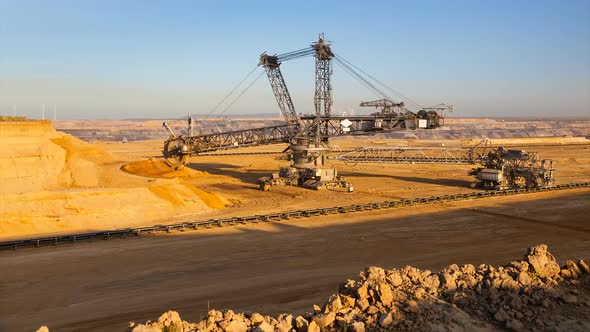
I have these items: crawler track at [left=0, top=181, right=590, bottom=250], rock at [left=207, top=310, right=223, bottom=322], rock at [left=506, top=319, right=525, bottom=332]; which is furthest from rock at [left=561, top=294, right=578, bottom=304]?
crawler track at [left=0, top=181, right=590, bottom=250]

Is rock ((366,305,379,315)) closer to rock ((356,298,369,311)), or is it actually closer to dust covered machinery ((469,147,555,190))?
rock ((356,298,369,311))

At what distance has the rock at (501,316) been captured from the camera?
11.1 m

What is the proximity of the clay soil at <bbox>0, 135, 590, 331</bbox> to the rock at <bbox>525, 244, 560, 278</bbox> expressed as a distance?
6.31 metres

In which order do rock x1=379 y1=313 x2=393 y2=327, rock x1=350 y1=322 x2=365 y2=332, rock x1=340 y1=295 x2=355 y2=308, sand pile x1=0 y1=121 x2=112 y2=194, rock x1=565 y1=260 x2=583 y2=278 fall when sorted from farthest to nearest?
sand pile x1=0 y1=121 x2=112 y2=194, rock x1=565 y1=260 x2=583 y2=278, rock x1=340 y1=295 x2=355 y2=308, rock x1=379 y1=313 x2=393 y2=327, rock x1=350 y1=322 x2=365 y2=332

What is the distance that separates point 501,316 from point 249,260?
41.6 feet

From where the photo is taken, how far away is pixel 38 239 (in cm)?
2473

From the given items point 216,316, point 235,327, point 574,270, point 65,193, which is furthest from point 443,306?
point 65,193

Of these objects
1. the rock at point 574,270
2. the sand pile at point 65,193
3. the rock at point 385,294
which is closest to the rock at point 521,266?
the rock at point 574,270

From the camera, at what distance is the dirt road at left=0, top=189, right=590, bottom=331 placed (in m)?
16.3

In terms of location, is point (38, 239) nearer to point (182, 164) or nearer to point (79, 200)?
point (79, 200)

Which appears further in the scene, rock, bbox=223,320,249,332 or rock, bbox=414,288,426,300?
rock, bbox=414,288,426,300

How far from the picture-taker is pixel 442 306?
11.2 m

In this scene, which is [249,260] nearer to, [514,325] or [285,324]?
[285,324]

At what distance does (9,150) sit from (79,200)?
19.5ft
